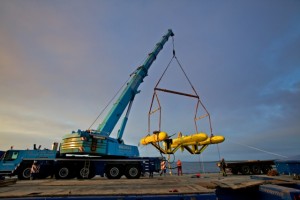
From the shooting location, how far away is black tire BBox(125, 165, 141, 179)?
16.8m

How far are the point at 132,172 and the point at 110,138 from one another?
365 cm

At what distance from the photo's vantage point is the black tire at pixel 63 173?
15875 millimetres

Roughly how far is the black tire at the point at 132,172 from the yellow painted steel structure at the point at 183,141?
4.21m

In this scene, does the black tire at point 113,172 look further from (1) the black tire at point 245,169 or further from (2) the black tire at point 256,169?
(2) the black tire at point 256,169

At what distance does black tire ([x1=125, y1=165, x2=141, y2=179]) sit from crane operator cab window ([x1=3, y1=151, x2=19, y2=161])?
31.4 feet

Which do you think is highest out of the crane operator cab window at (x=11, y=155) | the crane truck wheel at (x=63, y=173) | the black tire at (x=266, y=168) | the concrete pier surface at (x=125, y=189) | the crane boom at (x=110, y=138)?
the crane boom at (x=110, y=138)

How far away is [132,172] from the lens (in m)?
16.8

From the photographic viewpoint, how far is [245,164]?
21438 millimetres

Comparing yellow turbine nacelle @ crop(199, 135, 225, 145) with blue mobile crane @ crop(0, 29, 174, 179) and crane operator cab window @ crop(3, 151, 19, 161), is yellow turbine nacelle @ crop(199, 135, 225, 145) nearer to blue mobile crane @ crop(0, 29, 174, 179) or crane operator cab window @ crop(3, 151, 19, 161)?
blue mobile crane @ crop(0, 29, 174, 179)

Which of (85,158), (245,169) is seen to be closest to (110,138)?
(85,158)

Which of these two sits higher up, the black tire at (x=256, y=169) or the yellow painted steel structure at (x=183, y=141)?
the yellow painted steel structure at (x=183, y=141)

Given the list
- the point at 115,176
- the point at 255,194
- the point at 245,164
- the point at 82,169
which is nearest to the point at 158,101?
the point at 115,176

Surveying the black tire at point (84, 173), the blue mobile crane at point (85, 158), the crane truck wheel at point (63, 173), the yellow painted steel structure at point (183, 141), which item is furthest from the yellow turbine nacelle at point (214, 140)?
the crane truck wheel at point (63, 173)

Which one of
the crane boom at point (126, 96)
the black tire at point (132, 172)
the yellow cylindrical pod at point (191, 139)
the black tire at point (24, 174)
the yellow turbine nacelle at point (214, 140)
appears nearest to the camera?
the black tire at point (24, 174)
